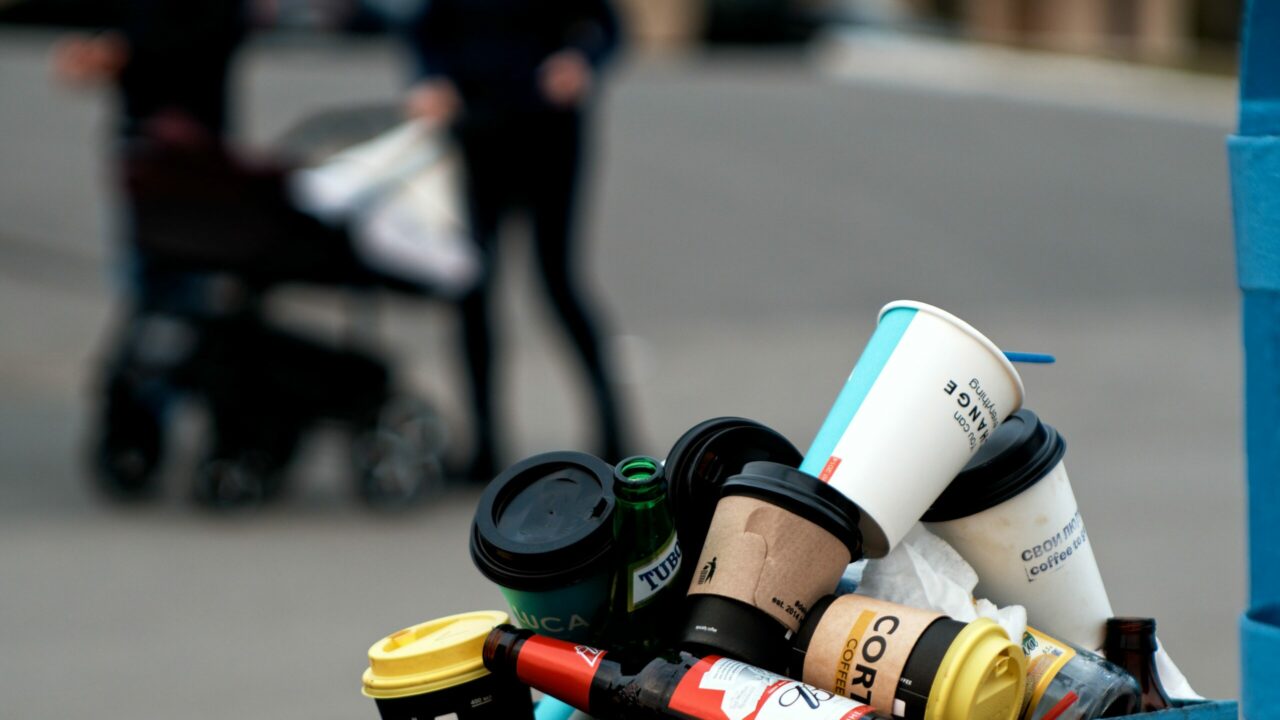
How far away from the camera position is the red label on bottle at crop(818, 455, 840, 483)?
1.73 meters

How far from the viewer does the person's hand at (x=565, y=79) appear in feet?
17.5

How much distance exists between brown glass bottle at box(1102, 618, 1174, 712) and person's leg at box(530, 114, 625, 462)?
3.72m

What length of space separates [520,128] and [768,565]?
3.95 metres

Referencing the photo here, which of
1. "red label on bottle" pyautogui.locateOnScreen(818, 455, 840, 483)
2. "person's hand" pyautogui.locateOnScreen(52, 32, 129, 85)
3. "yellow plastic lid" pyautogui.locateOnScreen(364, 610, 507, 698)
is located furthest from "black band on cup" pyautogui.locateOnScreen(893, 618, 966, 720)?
"person's hand" pyautogui.locateOnScreen(52, 32, 129, 85)

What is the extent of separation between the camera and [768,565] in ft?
5.43

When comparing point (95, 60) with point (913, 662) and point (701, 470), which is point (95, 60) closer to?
point (701, 470)

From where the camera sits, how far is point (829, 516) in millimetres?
1666

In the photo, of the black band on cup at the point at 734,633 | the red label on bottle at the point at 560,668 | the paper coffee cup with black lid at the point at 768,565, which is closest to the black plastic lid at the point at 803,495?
the paper coffee cup with black lid at the point at 768,565

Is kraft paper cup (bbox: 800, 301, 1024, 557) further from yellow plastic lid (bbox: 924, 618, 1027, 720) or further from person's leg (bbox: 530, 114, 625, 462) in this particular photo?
person's leg (bbox: 530, 114, 625, 462)

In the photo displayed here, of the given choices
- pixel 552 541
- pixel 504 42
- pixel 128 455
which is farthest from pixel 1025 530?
pixel 128 455

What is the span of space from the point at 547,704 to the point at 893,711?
0.47 m

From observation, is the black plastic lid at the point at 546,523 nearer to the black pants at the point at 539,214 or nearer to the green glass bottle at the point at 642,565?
the green glass bottle at the point at 642,565

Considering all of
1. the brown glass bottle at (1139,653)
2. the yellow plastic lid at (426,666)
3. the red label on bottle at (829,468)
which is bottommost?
the brown glass bottle at (1139,653)

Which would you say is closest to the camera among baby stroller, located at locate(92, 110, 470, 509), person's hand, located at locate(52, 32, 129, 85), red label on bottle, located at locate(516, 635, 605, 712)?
red label on bottle, located at locate(516, 635, 605, 712)
